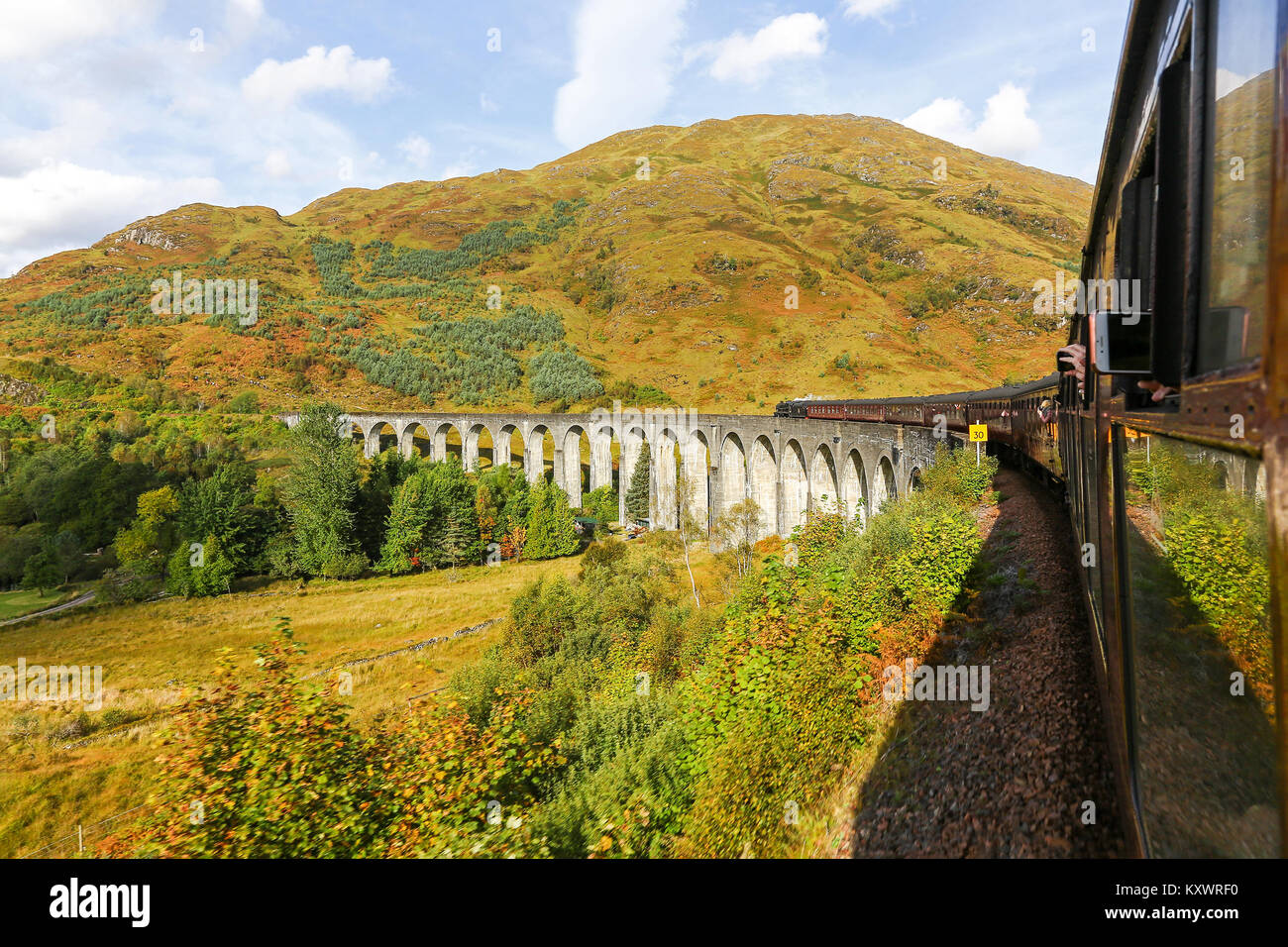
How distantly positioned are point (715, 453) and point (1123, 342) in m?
43.4

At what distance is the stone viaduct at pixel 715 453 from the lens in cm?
2366

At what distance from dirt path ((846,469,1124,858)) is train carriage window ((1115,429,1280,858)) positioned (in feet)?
11.8

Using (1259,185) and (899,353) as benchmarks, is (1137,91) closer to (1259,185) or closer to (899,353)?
(1259,185)

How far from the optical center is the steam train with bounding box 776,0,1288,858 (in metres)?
1.09

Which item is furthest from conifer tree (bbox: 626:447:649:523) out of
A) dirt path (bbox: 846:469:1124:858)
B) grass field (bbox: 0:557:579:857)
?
dirt path (bbox: 846:469:1124:858)

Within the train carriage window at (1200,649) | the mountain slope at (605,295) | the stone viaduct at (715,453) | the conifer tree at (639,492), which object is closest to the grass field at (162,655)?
the train carriage window at (1200,649)

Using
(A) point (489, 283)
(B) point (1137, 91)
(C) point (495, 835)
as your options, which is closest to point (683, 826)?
(C) point (495, 835)

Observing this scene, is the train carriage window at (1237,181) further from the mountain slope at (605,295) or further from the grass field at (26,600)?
the mountain slope at (605,295)

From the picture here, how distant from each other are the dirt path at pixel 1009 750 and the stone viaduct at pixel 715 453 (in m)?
10.4

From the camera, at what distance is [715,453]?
45.1 m

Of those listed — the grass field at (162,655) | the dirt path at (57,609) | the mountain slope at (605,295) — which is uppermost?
the mountain slope at (605,295)

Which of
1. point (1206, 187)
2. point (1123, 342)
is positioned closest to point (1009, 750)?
point (1123, 342)

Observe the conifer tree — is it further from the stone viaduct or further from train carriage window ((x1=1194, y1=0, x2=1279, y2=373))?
train carriage window ((x1=1194, y1=0, x2=1279, y2=373))

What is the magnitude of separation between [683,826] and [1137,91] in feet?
28.6
